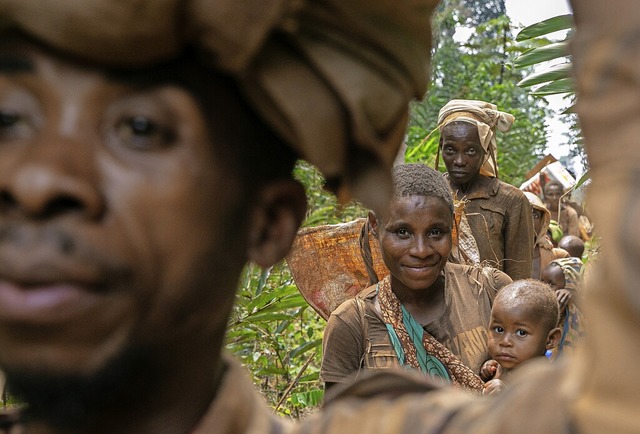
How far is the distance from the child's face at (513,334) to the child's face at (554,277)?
246 centimetres

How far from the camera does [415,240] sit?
13.2ft

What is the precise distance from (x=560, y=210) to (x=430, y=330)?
7234 millimetres

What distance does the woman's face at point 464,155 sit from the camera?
605cm

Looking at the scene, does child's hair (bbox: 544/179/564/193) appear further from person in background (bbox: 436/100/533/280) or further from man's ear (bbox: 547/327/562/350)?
man's ear (bbox: 547/327/562/350)

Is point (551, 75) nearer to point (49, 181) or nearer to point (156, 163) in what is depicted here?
point (156, 163)

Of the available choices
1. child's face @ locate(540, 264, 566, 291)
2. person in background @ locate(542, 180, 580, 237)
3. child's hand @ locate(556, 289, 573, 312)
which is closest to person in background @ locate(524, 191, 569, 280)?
child's face @ locate(540, 264, 566, 291)

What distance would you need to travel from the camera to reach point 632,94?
831 millimetres

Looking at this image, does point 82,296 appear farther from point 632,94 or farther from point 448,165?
point 448,165

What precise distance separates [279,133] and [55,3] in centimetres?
36

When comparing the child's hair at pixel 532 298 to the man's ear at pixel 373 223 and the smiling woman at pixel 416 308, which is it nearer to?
the smiling woman at pixel 416 308

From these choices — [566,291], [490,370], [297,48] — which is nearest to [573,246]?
[566,291]

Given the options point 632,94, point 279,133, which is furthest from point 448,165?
point 632,94

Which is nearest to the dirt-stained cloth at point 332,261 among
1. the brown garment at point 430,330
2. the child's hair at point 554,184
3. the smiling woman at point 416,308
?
the smiling woman at point 416,308

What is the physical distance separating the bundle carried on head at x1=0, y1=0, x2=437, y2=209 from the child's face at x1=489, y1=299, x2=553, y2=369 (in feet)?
9.37
